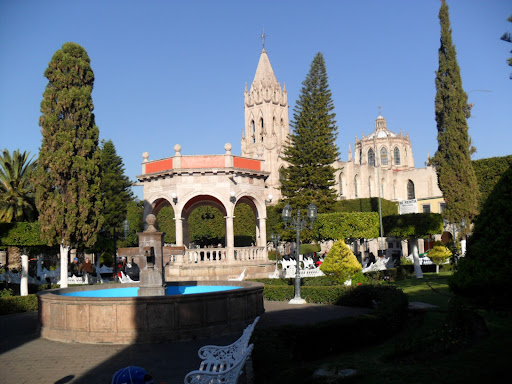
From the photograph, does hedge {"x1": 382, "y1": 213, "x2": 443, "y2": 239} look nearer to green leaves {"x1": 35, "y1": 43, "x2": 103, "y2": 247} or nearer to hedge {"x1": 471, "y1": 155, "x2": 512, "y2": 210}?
hedge {"x1": 471, "y1": 155, "x2": 512, "y2": 210}

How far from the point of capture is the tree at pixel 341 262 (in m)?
17.3

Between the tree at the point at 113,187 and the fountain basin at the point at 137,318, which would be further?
the tree at the point at 113,187

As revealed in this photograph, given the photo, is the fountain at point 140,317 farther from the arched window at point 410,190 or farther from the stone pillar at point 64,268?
the arched window at point 410,190

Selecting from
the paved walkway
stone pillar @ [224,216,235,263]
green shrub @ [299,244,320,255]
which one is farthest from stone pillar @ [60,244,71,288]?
green shrub @ [299,244,320,255]

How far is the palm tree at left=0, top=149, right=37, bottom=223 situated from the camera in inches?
1173

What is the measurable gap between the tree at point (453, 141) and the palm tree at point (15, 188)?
25539 millimetres

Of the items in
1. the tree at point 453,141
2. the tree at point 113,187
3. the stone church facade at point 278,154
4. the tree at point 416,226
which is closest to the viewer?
the tree at point 416,226

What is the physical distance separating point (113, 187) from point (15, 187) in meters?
13.9

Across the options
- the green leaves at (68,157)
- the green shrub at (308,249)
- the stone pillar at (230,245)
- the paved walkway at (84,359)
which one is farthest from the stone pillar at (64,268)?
the green shrub at (308,249)

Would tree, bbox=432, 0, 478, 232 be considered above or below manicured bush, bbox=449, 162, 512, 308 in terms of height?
above

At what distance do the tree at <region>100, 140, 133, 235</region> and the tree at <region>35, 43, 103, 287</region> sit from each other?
16.9 metres

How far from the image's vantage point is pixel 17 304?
631 inches

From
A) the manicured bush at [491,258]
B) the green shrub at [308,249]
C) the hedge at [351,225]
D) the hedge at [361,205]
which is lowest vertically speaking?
the green shrub at [308,249]

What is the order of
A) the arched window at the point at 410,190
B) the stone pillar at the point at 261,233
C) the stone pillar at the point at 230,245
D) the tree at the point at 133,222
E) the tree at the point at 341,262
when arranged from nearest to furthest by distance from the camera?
the tree at the point at 341,262 < the stone pillar at the point at 230,245 < the stone pillar at the point at 261,233 < the tree at the point at 133,222 < the arched window at the point at 410,190
